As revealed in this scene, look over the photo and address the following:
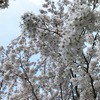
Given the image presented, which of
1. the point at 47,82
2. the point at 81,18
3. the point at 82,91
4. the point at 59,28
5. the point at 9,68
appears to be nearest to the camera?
the point at 81,18

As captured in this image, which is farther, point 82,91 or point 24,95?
point 24,95

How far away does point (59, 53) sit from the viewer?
17016 mm

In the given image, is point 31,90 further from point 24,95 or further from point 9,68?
point 9,68

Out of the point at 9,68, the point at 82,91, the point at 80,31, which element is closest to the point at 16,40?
the point at 9,68

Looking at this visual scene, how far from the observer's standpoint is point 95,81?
56.2 ft

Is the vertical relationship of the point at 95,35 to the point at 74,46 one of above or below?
above

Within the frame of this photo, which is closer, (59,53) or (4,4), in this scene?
(4,4)

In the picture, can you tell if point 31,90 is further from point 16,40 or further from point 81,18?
point 81,18

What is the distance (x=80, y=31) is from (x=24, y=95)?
9139 mm

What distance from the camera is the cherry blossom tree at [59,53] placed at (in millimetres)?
12852

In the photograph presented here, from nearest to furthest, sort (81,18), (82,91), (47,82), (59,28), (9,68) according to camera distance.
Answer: (81,18) < (59,28) < (82,91) < (9,68) < (47,82)

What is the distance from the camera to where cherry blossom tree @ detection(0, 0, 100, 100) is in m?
12.9

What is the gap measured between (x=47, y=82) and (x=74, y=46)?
9.06m

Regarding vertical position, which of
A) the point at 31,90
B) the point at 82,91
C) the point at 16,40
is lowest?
the point at 82,91
